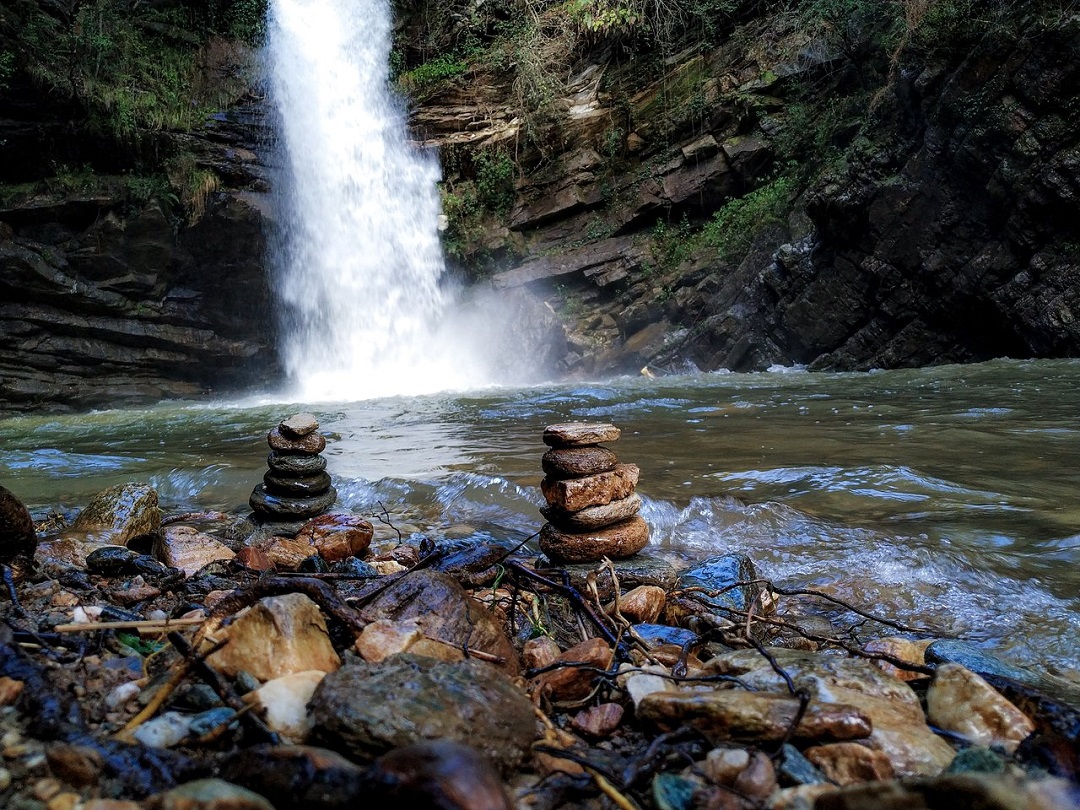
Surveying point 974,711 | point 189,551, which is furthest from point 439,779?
point 189,551

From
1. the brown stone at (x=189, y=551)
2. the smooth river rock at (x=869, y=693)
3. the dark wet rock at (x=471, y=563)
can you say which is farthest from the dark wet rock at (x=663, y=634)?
the brown stone at (x=189, y=551)

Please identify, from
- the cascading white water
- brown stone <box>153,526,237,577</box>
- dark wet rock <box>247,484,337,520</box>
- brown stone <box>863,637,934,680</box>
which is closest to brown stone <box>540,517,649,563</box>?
brown stone <box>863,637,934,680</box>

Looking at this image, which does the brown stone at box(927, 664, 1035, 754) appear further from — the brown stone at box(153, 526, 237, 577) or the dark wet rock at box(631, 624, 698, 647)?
the brown stone at box(153, 526, 237, 577)

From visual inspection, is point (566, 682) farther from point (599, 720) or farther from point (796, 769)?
point (796, 769)

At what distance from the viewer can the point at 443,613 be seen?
182cm

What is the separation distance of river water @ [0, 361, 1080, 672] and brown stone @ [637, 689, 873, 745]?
122cm

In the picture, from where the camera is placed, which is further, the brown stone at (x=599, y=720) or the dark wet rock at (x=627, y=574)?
the dark wet rock at (x=627, y=574)

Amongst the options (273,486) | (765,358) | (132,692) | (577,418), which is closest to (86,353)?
(577,418)

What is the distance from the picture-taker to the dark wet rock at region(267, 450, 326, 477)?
409cm

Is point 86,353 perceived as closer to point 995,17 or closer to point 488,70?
point 488,70

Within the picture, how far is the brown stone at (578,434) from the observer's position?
2941mm

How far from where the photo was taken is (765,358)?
535 inches

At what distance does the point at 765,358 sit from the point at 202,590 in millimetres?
12968

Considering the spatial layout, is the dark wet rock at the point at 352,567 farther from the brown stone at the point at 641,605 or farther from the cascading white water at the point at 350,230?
the cascading white water at the point at 350,230
